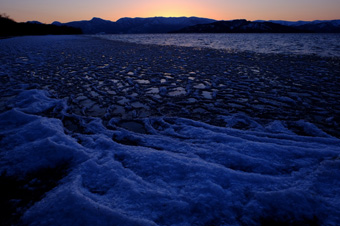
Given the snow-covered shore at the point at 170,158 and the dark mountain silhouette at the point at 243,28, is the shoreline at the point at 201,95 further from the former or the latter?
the dark mountain silhouette at the point at 243,28

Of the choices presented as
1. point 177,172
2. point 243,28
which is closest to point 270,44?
point 177,172

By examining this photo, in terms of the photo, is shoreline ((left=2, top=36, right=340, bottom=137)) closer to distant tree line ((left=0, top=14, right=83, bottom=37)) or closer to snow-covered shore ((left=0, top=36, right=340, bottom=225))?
snow-covered shore ((left=0, top=36, right=340, bottom=225))

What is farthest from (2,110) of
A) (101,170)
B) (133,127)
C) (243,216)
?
(243,216)

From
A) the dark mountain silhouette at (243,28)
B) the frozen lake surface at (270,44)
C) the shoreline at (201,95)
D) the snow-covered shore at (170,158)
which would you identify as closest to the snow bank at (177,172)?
the snow-covered shore at (170,158)

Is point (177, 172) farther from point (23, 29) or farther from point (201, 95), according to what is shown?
point (23, 29)

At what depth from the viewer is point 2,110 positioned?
3840 millimetres

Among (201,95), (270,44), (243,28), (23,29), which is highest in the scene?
(243,28)

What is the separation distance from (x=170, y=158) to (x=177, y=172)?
11.0 inches

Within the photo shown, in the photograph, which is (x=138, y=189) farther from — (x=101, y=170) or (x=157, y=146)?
(x=157, y=146)

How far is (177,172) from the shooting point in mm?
2119

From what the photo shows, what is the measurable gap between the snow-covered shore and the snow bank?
0.01 meters

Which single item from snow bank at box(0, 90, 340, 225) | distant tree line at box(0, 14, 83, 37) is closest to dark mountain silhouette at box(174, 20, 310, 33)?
distant tree line at box(0, 14, 83, 37)

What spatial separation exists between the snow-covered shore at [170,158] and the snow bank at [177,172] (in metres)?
0.01

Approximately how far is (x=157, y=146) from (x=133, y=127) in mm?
Answer: 861
